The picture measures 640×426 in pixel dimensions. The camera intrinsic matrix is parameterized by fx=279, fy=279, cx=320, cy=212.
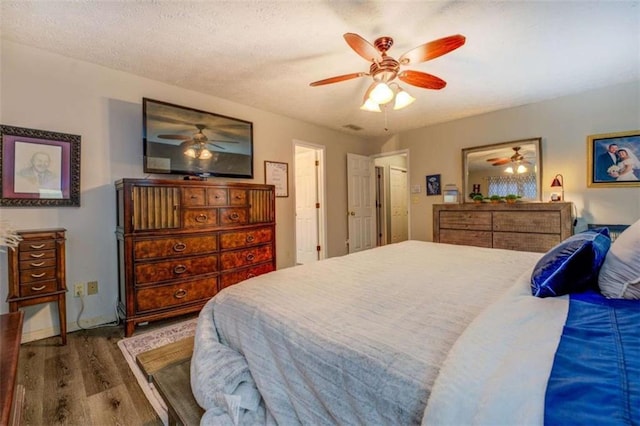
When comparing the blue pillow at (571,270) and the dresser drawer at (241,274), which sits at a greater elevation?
the blue pillow at (571,270)

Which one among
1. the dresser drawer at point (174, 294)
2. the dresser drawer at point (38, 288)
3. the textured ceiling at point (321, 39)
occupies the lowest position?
the dresser drawer at point (174, 294)

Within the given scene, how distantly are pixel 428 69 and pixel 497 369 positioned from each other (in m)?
2.84

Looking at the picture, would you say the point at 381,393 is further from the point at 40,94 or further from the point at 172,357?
the point at 40,94

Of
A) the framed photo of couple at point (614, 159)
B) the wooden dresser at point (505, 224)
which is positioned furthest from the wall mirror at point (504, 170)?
the framed photo of couple at point (614, 159)

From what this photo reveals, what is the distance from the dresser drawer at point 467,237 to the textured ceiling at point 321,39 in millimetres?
1805

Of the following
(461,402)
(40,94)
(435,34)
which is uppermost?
(435,34)

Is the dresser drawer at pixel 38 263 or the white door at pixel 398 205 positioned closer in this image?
the dresser drawer at pixel 38 263

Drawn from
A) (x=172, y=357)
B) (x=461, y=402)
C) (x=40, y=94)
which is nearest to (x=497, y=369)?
(x=461, y=402)

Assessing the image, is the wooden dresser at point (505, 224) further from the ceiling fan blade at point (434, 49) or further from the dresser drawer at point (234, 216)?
the dresser drawer at point (234, 216)

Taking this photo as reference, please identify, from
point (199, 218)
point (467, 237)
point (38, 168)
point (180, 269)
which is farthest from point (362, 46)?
point (467, 237)

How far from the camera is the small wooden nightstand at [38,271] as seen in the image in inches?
79.7

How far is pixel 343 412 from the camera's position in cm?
76

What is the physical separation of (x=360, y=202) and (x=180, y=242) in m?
3.50

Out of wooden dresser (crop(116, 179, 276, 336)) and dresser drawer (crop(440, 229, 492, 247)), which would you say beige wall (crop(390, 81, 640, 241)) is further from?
wooden dresser (crop(116, 179, 276, 336))
